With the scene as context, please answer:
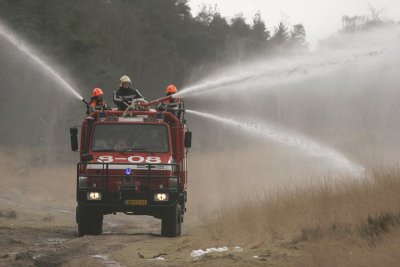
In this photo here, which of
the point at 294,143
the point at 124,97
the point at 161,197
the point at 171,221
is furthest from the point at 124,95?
the point at 294,143

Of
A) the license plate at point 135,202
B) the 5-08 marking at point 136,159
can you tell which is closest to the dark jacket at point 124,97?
the 5-08 marking at point 136,159

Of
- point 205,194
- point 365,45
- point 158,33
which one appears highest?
point 158,33

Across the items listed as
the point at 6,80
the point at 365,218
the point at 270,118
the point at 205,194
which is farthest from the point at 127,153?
the point at 270,118

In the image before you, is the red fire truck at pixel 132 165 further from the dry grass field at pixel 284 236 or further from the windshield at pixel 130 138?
the dry grass field at pixel 284 236

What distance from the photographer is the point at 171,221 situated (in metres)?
15.9

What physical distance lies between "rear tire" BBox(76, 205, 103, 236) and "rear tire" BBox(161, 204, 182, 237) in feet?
4.55

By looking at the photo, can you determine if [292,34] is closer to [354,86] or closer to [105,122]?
[354,86]

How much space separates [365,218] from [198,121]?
58922 mm

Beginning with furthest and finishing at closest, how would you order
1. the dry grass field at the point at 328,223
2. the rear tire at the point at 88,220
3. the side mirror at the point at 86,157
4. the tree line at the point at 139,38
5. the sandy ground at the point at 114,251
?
the tree line at the point at 139,38 → the rear tire at the point at 88,220 → the side mirror at the point at 86,157 → the sandy ground at the point at 114,251 → the dry grass field at the point at 328,223

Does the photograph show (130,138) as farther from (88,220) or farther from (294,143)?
(294,143)

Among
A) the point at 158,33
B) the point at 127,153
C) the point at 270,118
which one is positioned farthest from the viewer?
the point at 158,33

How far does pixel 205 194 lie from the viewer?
3856 centimetres

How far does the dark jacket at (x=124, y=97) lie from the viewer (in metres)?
17.1

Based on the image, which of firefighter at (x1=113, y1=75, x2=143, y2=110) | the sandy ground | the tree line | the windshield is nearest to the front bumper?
the sandy ground
